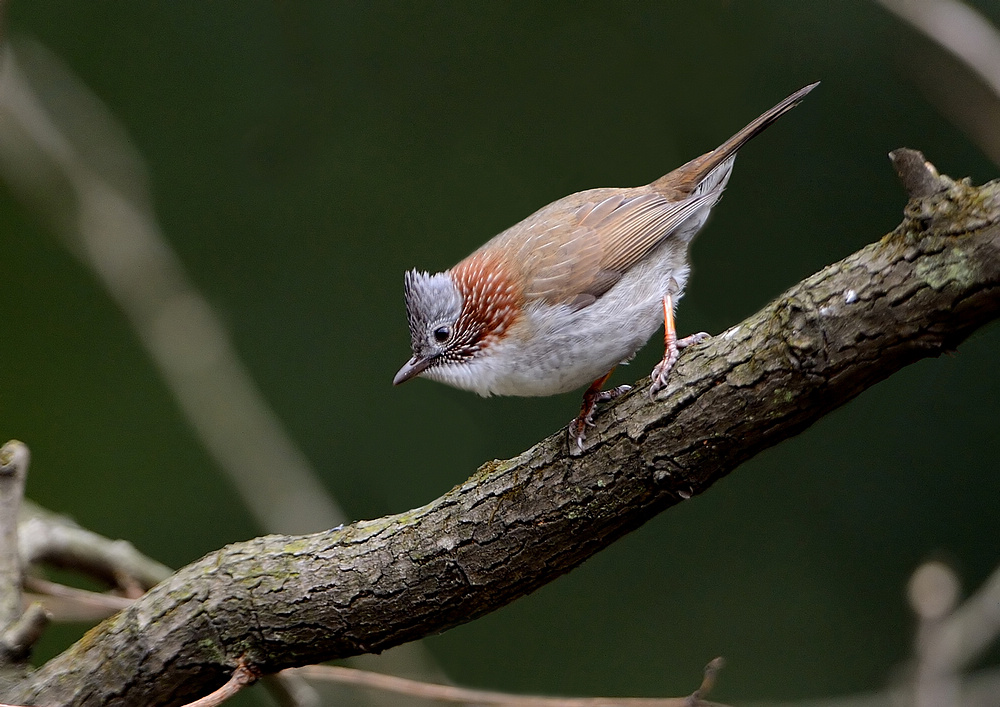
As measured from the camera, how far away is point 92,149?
19.5 feet

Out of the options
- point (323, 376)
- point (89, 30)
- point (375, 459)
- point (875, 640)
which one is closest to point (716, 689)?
point (875, 640)

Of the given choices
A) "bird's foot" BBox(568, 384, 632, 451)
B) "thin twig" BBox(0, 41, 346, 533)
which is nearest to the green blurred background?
"thin twig" BBox(0, 41, 346, 533)

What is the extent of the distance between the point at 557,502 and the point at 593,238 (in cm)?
106

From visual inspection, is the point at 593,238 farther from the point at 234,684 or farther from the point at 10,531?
the point at 10,531

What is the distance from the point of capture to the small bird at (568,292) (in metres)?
2.85

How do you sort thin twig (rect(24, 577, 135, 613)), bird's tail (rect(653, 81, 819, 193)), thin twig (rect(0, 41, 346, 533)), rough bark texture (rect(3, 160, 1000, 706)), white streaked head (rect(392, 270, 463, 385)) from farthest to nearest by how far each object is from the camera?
thin twig (rect(0, 41, 346, 533)), thin twig (rect(24, 577, 135, 613)), bird's tail (rect(653, 81, 819, 193)), white streaked head (rect(392, 270, 463, 385)), rough bark texture (rect(3, 160, 1000, 706))

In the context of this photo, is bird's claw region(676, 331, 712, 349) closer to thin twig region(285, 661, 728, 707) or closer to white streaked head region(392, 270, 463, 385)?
white streaked head region(392, 270, 463, 385)

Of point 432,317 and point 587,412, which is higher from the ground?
point 432,317

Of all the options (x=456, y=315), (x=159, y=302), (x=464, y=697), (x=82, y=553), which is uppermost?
(x=159, y=302)

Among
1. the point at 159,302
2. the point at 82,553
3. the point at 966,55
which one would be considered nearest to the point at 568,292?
the point at 966,55

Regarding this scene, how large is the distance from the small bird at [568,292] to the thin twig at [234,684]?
1.08m

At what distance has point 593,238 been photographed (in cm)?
311

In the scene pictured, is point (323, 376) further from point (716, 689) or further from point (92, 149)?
point (716, 689)

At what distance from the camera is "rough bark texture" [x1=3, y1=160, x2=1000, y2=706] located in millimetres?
1938
